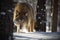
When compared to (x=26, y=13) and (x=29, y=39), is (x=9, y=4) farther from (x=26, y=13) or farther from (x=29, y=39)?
(x=26, y=13)

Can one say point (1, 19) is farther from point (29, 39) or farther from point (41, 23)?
point (41, 23)

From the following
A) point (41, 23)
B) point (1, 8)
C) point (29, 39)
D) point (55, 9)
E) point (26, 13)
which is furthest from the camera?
point (26, 13)

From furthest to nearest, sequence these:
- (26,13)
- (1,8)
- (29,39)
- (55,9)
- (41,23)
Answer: (26,13) < (55,9) < (41,23) < (29,39) < (1,8)

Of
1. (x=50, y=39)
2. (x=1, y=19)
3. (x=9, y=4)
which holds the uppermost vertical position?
(x=9, y=4)

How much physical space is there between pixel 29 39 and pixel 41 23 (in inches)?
122

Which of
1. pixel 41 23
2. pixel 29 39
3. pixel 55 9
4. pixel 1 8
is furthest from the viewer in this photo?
pixel 55 9

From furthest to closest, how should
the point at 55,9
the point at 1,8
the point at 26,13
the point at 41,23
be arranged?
the point at 26,13
the point at 55,9
the point at 41,23
the point at 1,8

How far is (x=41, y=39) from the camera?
5.30 m

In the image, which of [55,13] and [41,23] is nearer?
[41,23]

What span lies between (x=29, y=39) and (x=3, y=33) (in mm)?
1295

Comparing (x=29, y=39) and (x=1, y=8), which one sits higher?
(x=1, y=8)

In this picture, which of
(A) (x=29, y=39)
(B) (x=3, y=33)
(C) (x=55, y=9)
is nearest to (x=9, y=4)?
(B) (x=3, y=33)

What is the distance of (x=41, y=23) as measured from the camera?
8242 millimetres

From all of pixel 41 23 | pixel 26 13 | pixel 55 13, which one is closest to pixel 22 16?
pixel 26 13
